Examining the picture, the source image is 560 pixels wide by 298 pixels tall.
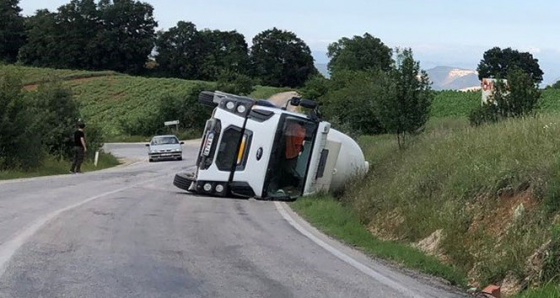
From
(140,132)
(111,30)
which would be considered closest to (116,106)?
(140,132)

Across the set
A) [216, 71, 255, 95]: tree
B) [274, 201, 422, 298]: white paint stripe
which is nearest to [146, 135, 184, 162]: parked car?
[274, 201, 422, 298]: white paint stripe

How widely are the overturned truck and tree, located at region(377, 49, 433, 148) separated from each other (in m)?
2.68

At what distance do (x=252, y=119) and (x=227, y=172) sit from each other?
1.36 m

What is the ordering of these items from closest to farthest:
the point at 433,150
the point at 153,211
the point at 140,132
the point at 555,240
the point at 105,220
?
the point at 555,240, the point at 105,220, the point at 153,211, the point at 433,150, the point at 140,132

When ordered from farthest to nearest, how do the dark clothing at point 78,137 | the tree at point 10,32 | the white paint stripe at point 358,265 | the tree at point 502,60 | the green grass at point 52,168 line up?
the tree at point 10,32 → the tree at point 502,60 → the dark clothing at point 78,137 → the green grass at point 52,168 → the white paint stripe at point 358,265

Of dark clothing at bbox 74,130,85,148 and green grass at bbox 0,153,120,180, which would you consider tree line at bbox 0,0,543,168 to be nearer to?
green grass at bbox 0,153,120,180

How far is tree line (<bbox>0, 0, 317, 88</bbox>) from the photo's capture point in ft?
414

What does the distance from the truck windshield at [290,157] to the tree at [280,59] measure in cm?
11480

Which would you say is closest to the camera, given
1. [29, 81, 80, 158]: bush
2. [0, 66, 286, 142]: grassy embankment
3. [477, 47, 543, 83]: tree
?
[29, 81, 80, 158]: bush

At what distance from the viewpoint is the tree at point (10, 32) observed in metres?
129

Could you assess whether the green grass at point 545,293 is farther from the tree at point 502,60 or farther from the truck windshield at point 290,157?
the tree at point 502,60

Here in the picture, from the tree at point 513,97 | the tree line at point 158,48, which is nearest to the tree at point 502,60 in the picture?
the tree line at point 158,48

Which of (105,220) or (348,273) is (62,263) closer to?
(348,273)

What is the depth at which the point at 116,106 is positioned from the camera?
85.1 metres
